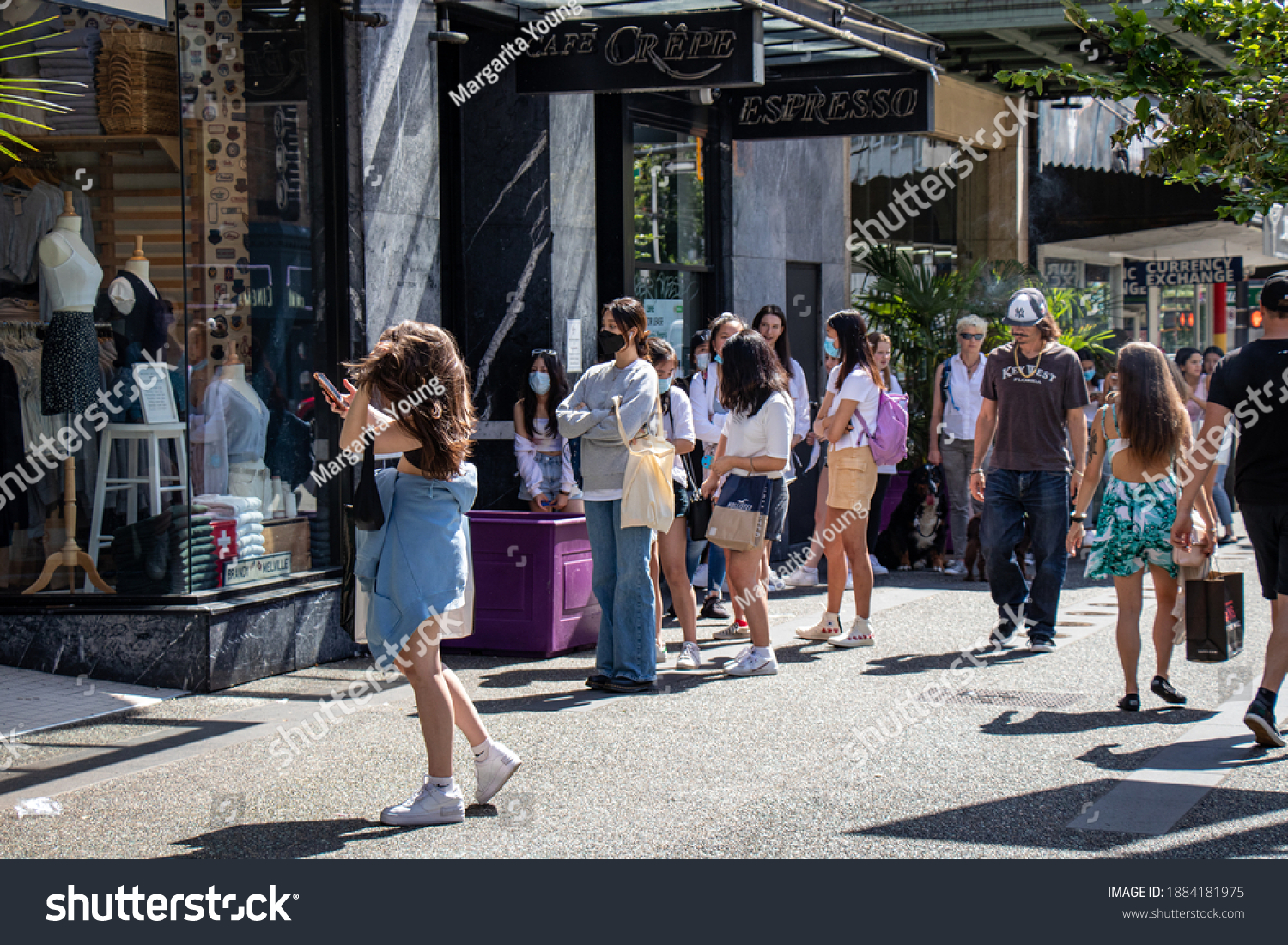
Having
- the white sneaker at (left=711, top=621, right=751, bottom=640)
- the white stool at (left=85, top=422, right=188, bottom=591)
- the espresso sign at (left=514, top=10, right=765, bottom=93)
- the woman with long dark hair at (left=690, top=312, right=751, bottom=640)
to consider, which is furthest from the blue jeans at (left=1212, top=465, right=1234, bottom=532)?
the white stool at (left=85, top=422, right=188, bottom=591)

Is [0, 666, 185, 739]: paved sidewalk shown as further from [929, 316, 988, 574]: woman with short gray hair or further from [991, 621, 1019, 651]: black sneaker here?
[929, 316, 988, 574]: woman with short gray hair

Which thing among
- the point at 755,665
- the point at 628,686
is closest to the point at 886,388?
the point at 755,665

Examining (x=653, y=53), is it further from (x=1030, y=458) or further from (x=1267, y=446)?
(x=1267, y=446)

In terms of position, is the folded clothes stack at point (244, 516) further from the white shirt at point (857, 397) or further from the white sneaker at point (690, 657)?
the white shirt at point (857, 397)

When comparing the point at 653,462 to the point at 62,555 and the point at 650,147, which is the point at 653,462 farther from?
the point at 650,147

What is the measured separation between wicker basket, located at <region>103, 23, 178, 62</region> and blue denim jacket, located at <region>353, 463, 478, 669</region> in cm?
399

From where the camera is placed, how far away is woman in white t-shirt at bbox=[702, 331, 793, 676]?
7.57 metres

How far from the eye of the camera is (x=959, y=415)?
1166 cm

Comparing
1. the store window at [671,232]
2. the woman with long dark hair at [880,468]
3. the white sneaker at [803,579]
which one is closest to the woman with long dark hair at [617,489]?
the woman with long dark hair at [880,468]

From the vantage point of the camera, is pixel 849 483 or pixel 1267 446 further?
pixel 849 483

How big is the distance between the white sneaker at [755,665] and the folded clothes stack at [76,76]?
178 inches

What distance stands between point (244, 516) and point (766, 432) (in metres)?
3.03

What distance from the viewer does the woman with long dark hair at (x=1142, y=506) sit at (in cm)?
676
